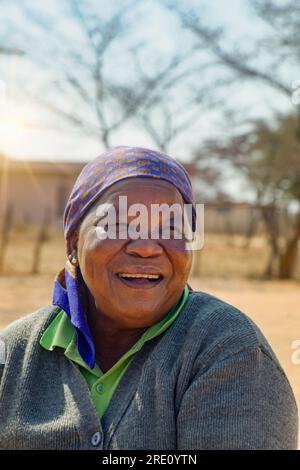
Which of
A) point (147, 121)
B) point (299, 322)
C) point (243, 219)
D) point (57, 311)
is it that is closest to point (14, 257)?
point (147, 121)

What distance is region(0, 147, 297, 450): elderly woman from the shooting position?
1.43 metres

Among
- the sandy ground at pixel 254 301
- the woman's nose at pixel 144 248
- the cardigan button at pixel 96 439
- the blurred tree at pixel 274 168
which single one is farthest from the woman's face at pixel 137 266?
the blurred tree at pixel 274 168

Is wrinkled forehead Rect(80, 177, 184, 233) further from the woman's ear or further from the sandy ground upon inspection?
the sandy ground

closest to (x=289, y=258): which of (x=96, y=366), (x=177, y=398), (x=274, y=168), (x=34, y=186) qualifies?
(x=274, y=168)

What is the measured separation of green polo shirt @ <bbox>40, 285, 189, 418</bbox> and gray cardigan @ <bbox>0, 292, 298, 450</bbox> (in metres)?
0.02

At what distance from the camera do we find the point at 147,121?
14875mm

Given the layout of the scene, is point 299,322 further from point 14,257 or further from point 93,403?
point 14,257

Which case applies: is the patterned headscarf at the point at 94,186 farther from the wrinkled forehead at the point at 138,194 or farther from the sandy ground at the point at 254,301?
the sandy ground at the point at 254,301

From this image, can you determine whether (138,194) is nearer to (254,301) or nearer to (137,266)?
(137,266)

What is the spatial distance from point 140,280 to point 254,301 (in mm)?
7461

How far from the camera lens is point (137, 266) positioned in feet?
5.25

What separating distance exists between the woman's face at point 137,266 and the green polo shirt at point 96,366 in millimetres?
31

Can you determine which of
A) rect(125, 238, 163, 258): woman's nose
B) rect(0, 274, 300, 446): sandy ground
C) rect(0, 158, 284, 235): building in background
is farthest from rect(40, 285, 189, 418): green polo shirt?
rect(0, 158, 284, 235): building in background

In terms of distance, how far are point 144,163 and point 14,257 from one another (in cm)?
1340
